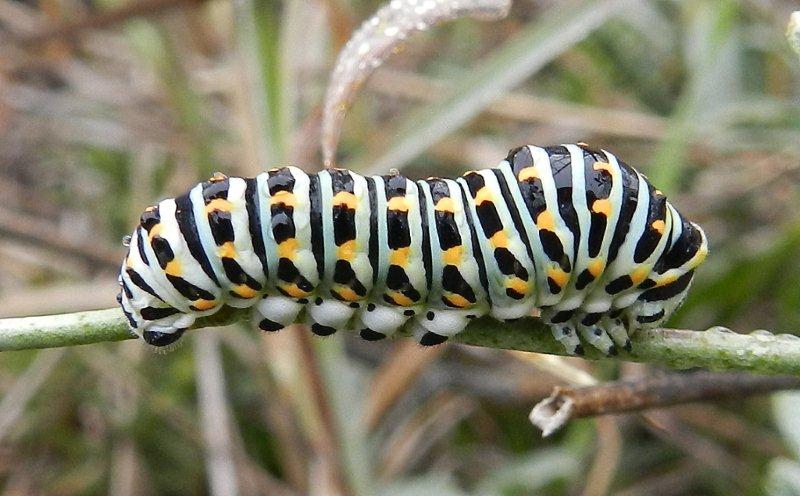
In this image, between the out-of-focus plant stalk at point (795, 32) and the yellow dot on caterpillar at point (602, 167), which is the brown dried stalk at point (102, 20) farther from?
the out-of-focus plant stalk at point (795, 32)

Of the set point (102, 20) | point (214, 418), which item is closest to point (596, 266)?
point (214, 418)

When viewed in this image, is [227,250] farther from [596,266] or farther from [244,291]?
[596,266]

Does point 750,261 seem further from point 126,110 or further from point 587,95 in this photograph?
point 126,110

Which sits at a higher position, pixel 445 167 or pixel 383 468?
pixel 445 167

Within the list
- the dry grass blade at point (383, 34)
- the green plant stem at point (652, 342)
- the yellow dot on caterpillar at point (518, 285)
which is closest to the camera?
the green plant stem at point (652, 342)

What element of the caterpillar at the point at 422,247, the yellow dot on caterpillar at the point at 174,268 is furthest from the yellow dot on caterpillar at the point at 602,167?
the yellow dot on caterpillar at the point at 174,268

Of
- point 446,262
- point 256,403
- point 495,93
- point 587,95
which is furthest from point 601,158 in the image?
point 587,95
